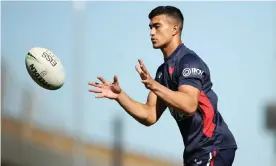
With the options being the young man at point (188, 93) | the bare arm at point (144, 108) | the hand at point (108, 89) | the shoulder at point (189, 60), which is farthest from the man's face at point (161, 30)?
the bare arm at point (144, 108)

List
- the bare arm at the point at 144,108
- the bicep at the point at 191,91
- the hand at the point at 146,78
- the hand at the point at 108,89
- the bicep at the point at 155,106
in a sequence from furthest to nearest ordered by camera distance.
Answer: the bicep at the point at 155,106
the bare arm at the point at 144,108
the hand at the point at 108,89
the bicep at the point at 191,91
the hand at the point at 146,78

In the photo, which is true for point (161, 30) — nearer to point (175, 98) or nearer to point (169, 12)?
point (169, 12)

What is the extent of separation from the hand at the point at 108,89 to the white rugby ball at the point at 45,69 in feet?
3.23

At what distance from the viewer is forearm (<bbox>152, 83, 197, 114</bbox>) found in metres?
4.43

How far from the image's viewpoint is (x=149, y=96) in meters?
5.57

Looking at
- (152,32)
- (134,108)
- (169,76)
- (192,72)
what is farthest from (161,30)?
(134,108)

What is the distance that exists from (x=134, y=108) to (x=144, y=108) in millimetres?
122

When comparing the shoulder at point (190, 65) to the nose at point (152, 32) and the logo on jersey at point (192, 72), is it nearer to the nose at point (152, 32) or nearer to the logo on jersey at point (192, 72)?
the logo on jersey at point (192, 72)

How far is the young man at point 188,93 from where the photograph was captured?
181 inches

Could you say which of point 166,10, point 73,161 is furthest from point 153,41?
point 73,161

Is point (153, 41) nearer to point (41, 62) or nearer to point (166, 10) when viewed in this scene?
point (166, 10)

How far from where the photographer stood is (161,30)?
5031 millimetres

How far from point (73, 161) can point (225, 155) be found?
1259cm

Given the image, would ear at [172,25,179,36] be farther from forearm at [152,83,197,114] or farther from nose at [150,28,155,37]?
forearm at [152,83,197,114]
